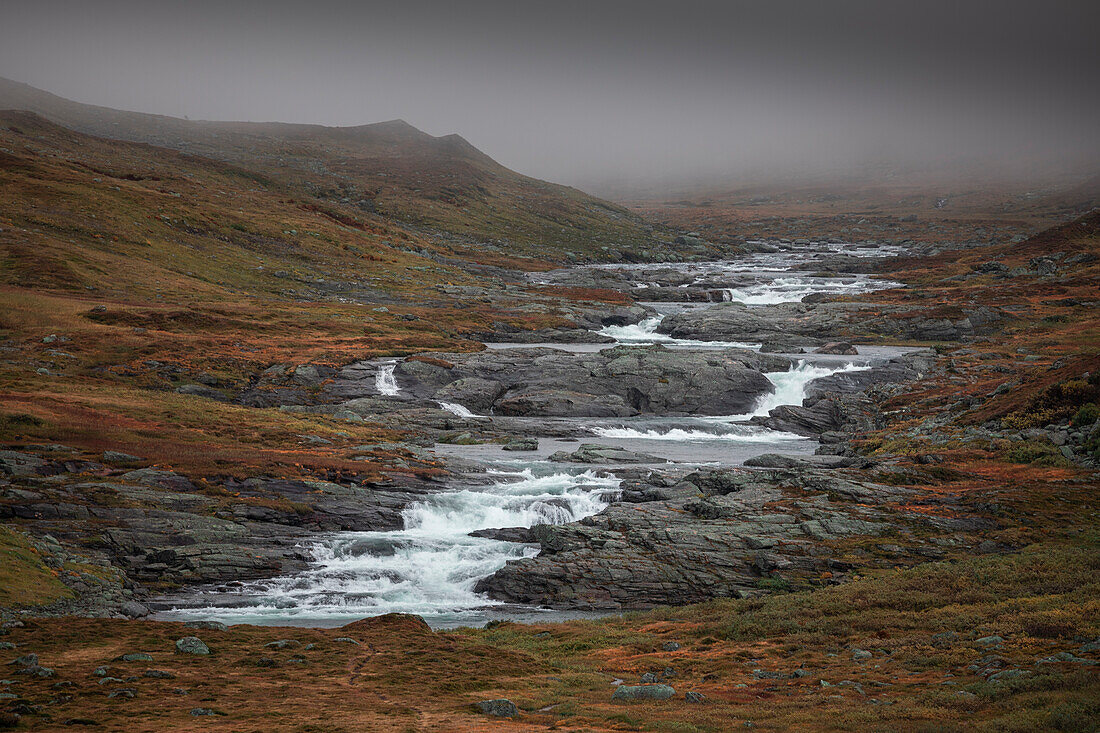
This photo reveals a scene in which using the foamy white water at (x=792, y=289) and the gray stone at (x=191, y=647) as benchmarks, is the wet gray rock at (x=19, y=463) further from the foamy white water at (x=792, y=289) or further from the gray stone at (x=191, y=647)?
the foamy white water at (x=792, y=289)

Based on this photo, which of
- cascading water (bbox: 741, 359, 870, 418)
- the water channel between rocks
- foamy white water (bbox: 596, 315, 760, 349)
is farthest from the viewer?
foamy white water (bbox: 596, 315, 760, 349)

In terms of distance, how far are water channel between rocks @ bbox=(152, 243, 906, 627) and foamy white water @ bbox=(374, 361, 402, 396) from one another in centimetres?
9

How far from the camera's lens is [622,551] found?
32.3 meters

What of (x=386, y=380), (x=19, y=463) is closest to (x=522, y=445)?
(x=386, y=380)

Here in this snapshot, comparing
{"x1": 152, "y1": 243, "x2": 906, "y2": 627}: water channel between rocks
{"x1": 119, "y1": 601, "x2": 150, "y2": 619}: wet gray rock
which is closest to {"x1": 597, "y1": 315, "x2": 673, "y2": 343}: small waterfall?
{"x1": 152, "y1": 243, "x2": 906, "y2": 627}: water channel between rocks

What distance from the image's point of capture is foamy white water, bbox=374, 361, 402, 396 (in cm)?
6556

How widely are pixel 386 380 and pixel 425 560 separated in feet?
115

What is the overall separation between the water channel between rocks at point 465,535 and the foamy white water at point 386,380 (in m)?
0.09

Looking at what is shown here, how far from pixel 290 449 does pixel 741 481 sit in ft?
88.0

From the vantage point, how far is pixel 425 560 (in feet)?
112

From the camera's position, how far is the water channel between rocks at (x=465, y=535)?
2956 centimetres

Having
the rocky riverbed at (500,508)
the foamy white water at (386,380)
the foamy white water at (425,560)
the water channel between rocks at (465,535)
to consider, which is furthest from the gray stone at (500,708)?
the foamy white water at (386,380)

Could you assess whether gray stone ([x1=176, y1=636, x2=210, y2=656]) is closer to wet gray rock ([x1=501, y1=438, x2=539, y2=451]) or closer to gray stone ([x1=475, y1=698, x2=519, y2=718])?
gray stone ([x1=475, y1=698, x2=519, y2=718])

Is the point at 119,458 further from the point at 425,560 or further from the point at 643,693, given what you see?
the point at 643,693
